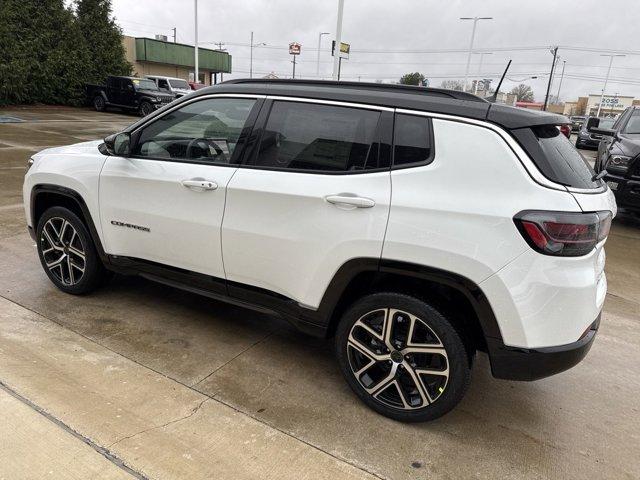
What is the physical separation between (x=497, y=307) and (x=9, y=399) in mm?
2569

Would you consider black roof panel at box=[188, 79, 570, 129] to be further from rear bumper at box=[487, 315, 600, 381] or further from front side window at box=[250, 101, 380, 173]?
rear bumper at box=[487, 315, 600, 381]

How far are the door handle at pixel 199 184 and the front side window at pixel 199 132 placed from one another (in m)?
0.17

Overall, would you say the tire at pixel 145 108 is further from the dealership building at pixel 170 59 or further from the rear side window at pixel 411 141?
the rear side window at pixel 411 141

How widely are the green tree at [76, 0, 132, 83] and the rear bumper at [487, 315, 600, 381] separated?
27.8 m

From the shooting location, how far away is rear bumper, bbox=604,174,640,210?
689 centimetres

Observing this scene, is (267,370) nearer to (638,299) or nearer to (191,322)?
(191,322)

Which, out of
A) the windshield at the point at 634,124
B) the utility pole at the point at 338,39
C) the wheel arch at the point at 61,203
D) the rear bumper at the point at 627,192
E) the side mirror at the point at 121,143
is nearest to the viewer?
the side mirror at the point at 121,143

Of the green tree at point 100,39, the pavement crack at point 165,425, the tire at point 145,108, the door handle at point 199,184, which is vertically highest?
the green tree at point 100,39

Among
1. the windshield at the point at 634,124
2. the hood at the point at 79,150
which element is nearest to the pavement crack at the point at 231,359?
the hood at the point at 79,150

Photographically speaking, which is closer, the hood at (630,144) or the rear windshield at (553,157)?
the rear windshield at (553,157)

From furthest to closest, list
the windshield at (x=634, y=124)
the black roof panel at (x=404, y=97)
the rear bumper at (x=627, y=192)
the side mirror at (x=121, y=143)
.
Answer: the windshield at (x=634, y=124) < the rear bumper at (x=627, y=192) < the side mirror at (x=121, y=143) < the black roof panel at (x=404, y=97)

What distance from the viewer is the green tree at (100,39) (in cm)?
2494

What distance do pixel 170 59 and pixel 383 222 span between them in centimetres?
4374

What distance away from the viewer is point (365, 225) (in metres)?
2.54
